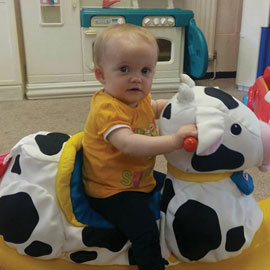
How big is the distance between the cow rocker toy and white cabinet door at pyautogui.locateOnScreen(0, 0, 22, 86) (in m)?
1.43

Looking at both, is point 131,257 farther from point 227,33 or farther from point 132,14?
point 227,33

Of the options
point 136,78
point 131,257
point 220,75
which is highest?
point 136,78

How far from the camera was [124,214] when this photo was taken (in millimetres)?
693

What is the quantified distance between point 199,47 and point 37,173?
5.40ft

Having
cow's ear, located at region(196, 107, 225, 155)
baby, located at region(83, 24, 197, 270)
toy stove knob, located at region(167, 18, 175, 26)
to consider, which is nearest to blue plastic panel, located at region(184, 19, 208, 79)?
toy stove knob, located at region(167, 18, 175, 26)

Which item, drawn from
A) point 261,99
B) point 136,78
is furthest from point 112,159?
point 261,99

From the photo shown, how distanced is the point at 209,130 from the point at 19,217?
→ 1.22 ft

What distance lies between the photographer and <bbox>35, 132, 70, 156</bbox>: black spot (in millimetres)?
752

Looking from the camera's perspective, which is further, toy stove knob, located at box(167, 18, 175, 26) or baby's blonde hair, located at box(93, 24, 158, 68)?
toy stove knob, located at box(167, 18, 175, 26)

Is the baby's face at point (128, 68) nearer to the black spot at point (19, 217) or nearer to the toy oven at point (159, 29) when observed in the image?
the black spot at point (19, 217)

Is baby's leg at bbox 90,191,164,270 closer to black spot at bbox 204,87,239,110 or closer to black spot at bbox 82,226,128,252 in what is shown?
black spot at bbox 82,226,128,252

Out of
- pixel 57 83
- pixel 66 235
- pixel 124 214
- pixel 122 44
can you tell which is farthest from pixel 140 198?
pixel 57 83

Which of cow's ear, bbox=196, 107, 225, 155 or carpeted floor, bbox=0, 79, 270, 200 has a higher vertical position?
cow's ear, bbox=196, 107, 225, 155

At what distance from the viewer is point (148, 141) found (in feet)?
2.06
